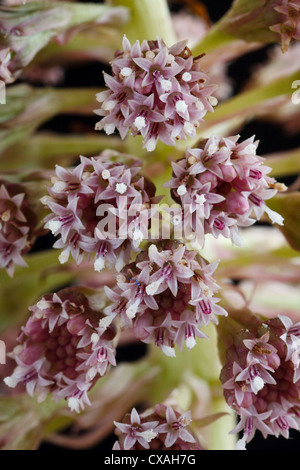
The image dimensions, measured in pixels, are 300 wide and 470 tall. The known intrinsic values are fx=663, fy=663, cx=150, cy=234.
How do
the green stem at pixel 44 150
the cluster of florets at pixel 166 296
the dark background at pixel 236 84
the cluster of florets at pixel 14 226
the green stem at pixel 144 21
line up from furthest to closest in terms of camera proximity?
the dark background at pixel 236 84 < the green stem at pixel 44 150 < the green stem at pixel 144 21 < the cluster of florets at pixel 14 226 < the cluster of florets at pixel 166 296

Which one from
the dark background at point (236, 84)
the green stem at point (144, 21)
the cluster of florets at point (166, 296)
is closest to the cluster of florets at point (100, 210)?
the cluster of florets at point (166, 296)

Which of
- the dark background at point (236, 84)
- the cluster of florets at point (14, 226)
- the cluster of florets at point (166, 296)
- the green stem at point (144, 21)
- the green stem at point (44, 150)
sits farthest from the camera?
the dark background at point (236, 84)

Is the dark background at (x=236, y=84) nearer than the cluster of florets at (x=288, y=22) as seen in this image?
No

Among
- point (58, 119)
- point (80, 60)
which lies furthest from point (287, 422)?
point (58, 119)

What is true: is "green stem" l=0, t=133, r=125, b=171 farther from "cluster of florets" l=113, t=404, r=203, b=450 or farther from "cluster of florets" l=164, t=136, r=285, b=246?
"cluster of florets" l=113, t=404, r=203, b=450

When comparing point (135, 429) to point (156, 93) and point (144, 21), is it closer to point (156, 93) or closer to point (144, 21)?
point (156, 93)

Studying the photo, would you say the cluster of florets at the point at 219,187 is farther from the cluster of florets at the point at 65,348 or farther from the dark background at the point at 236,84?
the dark background at the point at 236,84

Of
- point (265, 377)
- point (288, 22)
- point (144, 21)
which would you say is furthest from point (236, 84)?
point (265, 377)
